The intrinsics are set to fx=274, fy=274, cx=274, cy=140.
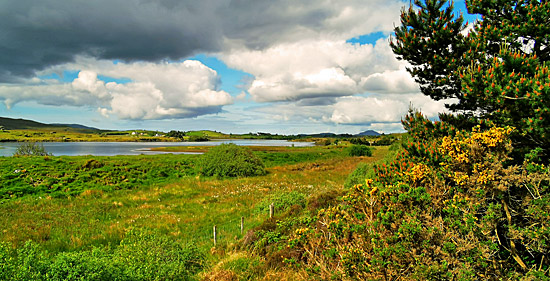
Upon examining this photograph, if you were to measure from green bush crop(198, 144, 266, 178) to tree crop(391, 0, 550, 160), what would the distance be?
24808 millimetres

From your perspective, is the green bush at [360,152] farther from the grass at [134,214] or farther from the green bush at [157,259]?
the green bush at [157,259]

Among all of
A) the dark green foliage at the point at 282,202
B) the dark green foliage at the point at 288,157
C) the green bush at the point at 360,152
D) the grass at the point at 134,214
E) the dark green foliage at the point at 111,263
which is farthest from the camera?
the green bush at the point at 360,152

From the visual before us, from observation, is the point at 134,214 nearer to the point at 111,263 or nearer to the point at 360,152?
the point at 111,263

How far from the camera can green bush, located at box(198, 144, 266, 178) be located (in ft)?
108

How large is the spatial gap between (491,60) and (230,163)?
28070mm

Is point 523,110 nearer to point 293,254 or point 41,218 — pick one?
point 293,254

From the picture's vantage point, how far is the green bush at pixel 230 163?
32.8 metres

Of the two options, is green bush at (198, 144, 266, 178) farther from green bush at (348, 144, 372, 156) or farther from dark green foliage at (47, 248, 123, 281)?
green bush at (348, 144, 372, 156)

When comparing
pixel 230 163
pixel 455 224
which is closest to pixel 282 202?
pixel 455 224

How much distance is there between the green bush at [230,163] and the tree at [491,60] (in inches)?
977

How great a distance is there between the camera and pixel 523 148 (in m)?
6.70

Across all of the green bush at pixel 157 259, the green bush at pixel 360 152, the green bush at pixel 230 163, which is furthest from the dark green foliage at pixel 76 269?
the green bush at pixel 360 152

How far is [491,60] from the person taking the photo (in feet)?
26.4

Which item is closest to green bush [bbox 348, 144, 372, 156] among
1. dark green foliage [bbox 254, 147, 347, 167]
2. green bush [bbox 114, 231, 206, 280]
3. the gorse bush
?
dark green foliage [bbox 254, 147, 347, 167]
